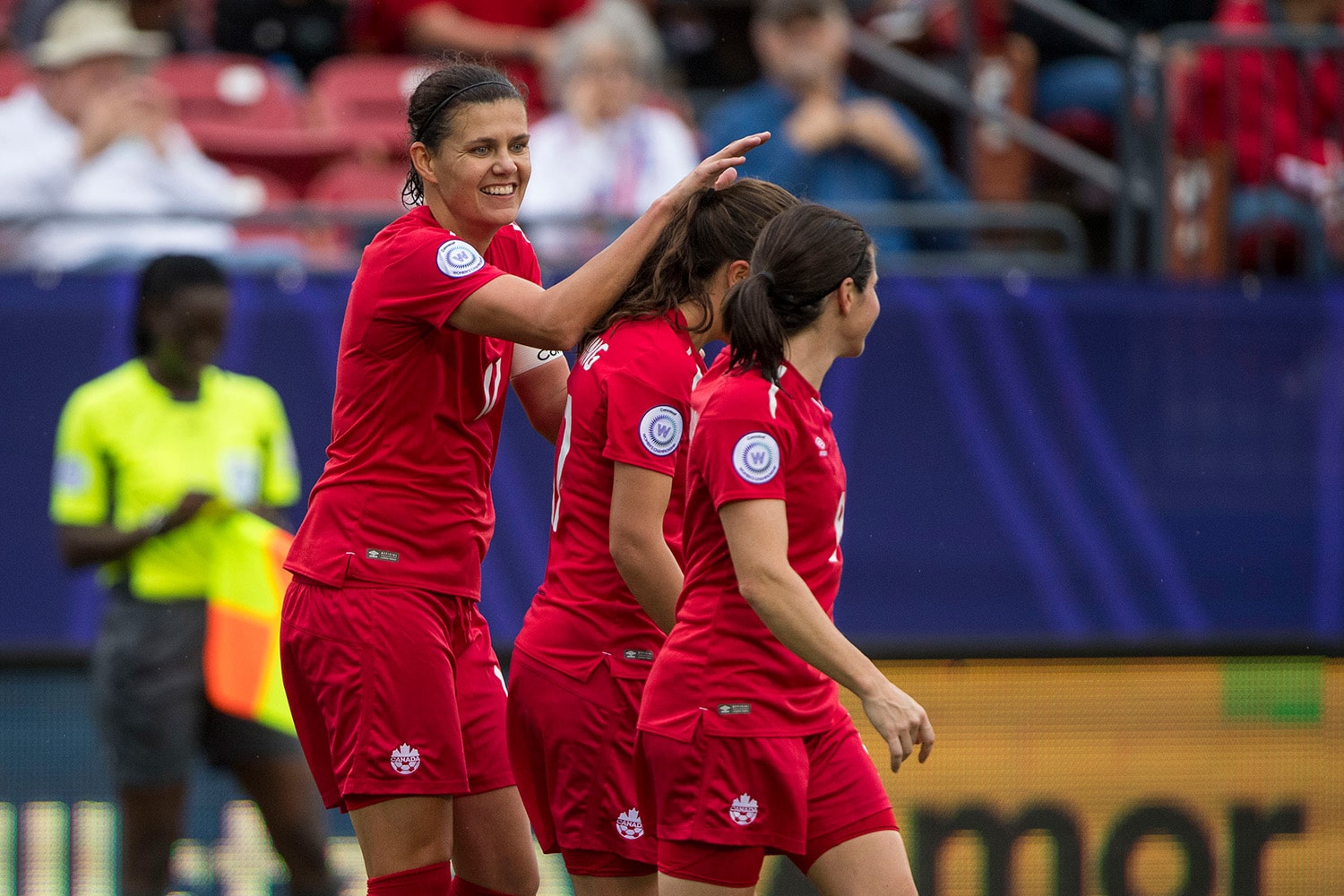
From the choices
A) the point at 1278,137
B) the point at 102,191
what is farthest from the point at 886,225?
the point at 102,191

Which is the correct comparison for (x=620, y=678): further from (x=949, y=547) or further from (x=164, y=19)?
(x=164, y=19)

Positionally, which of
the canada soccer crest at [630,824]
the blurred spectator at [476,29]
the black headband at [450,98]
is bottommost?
the canada soccer crest at [630,824]

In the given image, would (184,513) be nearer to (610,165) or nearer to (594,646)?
(594,646)

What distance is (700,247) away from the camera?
11.4 ft

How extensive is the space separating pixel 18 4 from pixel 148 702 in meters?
5.21

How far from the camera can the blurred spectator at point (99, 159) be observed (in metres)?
6.68

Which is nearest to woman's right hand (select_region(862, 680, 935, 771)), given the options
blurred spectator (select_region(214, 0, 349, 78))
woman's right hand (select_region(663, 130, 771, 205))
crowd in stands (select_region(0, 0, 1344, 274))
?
woman's right hand (select_region(663, 130, 771, 205))

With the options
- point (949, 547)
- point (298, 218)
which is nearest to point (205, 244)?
point (298, 218)

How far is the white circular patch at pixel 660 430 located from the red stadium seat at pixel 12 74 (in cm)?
570

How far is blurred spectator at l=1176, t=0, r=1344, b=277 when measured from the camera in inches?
275

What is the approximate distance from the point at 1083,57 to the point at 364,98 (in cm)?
343

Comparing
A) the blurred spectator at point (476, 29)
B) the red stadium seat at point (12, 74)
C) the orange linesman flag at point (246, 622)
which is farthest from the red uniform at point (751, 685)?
the red stadium seat at point (12, 74)

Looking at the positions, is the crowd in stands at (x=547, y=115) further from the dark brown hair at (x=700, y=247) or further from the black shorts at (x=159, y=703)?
the dark brown hair at (x=700, y=247)

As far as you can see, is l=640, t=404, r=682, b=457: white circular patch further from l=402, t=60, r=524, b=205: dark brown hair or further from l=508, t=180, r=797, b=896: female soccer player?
l=402, t=60, r=524, b=205: dark brown hair
